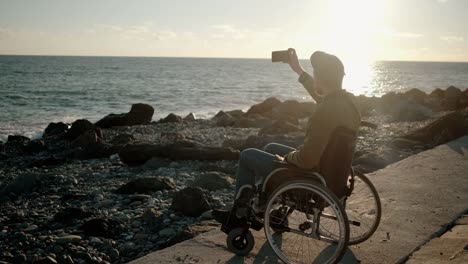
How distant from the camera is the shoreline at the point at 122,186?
541cm

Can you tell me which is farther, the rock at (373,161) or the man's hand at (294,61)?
the rock at (373,161)

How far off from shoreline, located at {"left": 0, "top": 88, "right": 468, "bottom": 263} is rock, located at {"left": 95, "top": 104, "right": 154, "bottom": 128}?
2.70 m

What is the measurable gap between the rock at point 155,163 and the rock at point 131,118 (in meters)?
9.77

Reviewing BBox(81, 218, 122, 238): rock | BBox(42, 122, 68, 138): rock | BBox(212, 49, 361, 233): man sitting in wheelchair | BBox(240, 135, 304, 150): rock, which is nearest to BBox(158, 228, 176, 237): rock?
BBox(81, 218, 122, 238): rock

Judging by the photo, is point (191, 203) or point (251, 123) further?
point (251, 123)

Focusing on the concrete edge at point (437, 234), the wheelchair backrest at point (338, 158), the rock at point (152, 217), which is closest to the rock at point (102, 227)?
the rock at point (152, 217)

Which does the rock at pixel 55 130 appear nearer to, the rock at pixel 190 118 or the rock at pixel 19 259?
the rock at pixel 190 118

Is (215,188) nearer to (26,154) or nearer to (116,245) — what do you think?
(116,245)

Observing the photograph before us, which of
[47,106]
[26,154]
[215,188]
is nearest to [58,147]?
[26,154]

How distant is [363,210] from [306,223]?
3.64 feet

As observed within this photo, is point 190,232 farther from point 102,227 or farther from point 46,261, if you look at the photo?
point 46,261

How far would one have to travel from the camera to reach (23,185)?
821 centimetres

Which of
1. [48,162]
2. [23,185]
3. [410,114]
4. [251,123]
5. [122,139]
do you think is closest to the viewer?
[23,185]

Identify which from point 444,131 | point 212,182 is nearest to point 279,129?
point 444,131
